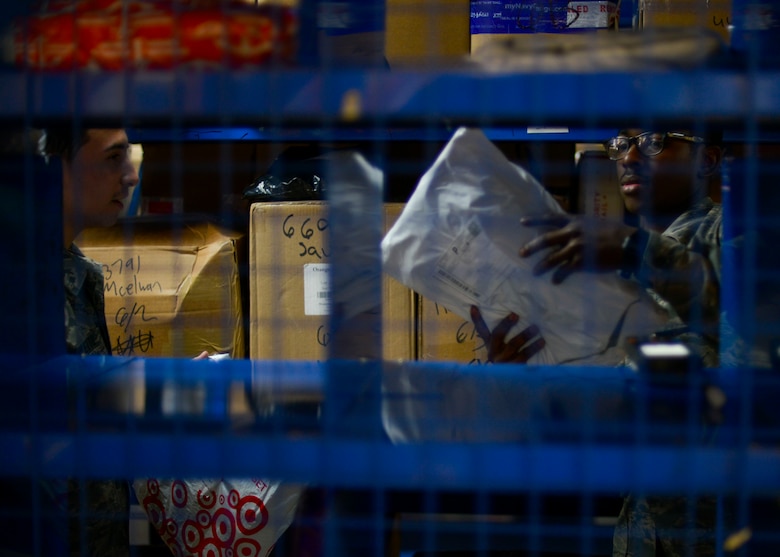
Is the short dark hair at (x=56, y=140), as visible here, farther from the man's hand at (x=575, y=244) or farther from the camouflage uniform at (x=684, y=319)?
the camouflage uniform at (x=684, y=319)

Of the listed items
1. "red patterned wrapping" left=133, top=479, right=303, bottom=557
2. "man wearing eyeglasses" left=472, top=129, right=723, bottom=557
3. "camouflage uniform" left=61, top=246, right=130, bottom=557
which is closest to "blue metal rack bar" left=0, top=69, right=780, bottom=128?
"man wearing eyeglasses" left=472, top=129, right=723, bottom=557

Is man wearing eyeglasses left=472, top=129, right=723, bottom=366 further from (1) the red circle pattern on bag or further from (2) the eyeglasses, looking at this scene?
(1) the red circle pattern on bag

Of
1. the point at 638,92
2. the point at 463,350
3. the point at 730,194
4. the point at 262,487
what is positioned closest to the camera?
the point at 638,92

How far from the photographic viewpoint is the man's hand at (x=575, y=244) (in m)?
0.81

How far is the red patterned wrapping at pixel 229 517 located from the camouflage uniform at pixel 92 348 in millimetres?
142

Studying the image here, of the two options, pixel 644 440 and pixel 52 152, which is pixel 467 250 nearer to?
pixel 644 440

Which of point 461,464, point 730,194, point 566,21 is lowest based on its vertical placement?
point 461,464

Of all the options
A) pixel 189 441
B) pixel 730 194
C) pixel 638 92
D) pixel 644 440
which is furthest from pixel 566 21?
pixel 189 441

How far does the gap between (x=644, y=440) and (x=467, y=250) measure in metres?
0.34

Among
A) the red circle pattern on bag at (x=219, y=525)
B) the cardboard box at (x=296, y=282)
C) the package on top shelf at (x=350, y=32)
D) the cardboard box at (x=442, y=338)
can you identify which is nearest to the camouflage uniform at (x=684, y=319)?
the package on top shelf at (x=350, y=32)

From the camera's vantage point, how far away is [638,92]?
0.66 meters

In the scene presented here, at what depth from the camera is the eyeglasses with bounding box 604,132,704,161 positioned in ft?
5.17

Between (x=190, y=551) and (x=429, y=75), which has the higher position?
(x=429, y=75)

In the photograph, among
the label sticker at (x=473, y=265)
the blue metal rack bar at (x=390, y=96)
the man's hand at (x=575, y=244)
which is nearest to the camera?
the blue metal rack bar at (x=390, y=96)
